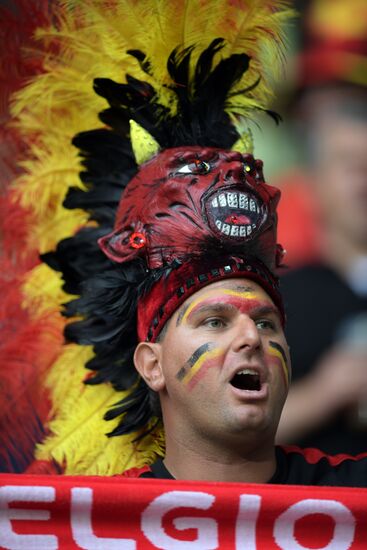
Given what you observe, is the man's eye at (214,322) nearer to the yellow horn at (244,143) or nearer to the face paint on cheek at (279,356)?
the face paint on cheek at (279,356)

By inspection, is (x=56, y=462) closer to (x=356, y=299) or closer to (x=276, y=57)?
(x=356, y=299)

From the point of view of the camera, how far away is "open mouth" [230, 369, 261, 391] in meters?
2.84

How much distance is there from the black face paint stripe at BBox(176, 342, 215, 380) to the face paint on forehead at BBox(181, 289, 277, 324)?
102 millimetres

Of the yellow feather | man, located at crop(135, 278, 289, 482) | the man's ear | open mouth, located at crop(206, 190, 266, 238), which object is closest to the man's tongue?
open mouth, located at crop(206, 190, 266, 238)

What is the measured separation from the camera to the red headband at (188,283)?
293 centimetres

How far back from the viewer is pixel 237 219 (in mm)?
2932

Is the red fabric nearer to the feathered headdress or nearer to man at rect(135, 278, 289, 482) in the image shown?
man at rect(135, 278, 289, 482)

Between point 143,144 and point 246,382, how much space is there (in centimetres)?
77

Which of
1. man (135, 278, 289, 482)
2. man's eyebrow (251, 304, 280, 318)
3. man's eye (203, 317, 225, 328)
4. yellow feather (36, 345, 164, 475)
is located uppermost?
man's eyebrow (251, 304, 280, 318)

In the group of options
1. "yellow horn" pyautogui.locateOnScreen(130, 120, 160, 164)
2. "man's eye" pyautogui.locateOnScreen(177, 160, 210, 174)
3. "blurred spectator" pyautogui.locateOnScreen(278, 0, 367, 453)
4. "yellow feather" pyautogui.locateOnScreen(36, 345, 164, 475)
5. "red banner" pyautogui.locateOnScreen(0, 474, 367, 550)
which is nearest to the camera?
"red banner" pyautogui.locateOnScreen(0, 474, 367, 550)

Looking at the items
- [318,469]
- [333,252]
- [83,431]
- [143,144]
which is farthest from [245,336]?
[333,252]

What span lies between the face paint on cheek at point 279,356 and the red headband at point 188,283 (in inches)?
6.9

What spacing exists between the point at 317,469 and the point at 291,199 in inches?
52.8

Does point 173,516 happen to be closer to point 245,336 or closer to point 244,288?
point 245,336
